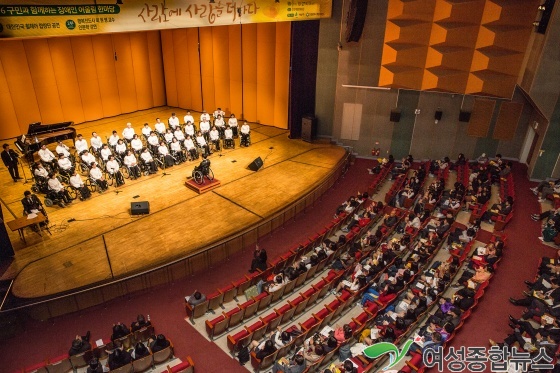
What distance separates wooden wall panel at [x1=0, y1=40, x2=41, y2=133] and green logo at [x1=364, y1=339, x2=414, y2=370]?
14.6m

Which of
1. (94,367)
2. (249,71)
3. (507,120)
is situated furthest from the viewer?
(249,71)

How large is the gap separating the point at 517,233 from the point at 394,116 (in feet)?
19.2

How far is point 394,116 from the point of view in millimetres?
14758

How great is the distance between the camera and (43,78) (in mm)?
15117

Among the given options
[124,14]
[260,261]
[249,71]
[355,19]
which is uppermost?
[124,14]

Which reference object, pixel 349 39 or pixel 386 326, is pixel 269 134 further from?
pixel 386 326

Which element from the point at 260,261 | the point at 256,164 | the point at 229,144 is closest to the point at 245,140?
the point at 229,144

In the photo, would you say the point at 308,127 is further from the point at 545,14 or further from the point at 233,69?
the point at 545,14

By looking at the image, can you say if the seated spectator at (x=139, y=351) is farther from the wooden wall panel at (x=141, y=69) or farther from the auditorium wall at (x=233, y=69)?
the wooden wall panel at (x=141, y=69)

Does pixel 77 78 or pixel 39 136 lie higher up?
pixel 77 78

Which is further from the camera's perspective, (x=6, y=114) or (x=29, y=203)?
(x=6, y=114)

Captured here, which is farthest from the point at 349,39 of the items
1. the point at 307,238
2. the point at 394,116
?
the point at 307,238

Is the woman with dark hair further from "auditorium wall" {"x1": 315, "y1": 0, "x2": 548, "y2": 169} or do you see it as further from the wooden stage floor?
"auditorium wall" {"x1": 315, "y1": 0, "x2": 548, "y2": 169}

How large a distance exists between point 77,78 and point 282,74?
26.6 feet
